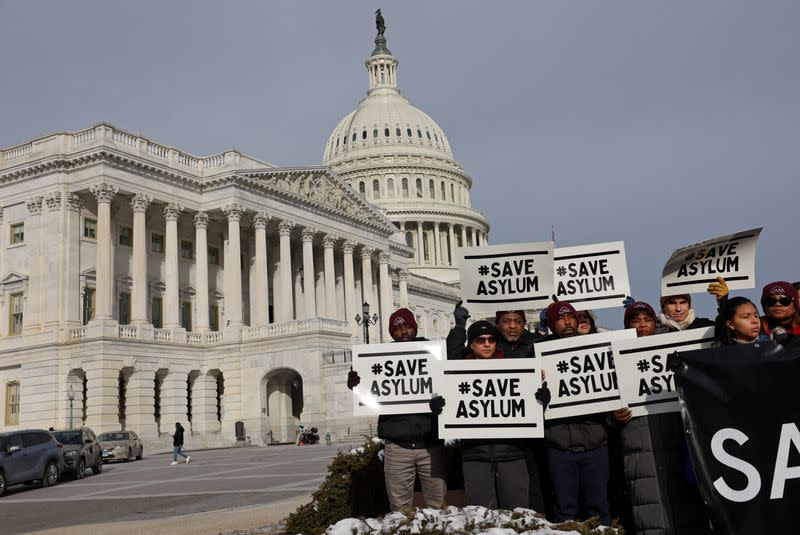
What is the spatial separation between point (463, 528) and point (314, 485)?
13563 mm

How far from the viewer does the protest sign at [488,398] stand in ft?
26.0

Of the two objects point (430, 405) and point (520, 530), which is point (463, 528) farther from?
point (430, 405)

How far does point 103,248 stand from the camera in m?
48.2

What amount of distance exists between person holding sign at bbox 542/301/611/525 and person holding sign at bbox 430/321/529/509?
290 mm

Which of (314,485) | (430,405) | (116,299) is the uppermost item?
(116,299)

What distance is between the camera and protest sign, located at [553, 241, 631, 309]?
10.3m

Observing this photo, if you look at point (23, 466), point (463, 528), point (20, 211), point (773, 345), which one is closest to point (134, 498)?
point (23, 466)

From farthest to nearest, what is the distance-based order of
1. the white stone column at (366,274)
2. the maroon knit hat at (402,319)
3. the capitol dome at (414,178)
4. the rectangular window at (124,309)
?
the capitol dome at (414,178) → the white stone column at (366,274) → the rectangular window at (124,309) → the maroon knit hat at (402,319)

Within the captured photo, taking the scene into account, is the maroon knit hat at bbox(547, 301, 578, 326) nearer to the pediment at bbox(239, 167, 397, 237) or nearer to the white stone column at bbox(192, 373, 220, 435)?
the white stone column at bbox(192, 373, 220, 435)

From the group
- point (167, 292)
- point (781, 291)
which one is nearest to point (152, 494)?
point (781, 291)

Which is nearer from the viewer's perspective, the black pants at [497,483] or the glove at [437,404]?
the black pants at [497,483]

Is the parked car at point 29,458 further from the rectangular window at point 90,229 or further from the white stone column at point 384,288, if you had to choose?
the white stone column at point 384,288

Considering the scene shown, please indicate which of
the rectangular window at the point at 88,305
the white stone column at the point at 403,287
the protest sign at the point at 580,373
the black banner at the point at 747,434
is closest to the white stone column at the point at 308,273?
the rectangular window at the point at 88,305

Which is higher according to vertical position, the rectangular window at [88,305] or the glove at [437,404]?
the rectangular window at [88,305]
